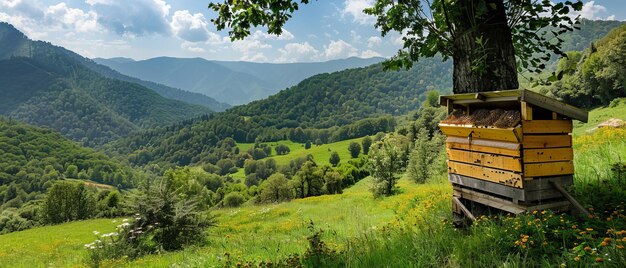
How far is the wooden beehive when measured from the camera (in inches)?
197

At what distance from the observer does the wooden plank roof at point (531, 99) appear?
15.7 ft

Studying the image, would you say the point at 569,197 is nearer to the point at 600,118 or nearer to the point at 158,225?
the point at 158,225

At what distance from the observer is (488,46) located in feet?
18.1

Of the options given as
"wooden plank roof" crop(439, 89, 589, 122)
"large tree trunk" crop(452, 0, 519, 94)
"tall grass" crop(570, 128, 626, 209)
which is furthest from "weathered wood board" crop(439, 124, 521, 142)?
"tall grass" crop(570, 128, 626, 209)

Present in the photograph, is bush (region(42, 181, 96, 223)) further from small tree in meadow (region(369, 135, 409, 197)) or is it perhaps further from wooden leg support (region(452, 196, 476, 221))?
wooden leg support (region(452, 196, 476, 221))

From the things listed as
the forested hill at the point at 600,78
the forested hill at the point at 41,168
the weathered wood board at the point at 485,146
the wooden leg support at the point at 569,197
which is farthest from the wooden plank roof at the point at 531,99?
the forested hill at the point at 41,168

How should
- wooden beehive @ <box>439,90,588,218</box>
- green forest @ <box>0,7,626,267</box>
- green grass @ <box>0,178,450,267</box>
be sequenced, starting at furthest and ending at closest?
1. green grass @ <box>0,178,450,267</box>
2. wooden beehive @ <box>439,90,588,218</box>
3. green forest @ <box>0,7,626,267</box>

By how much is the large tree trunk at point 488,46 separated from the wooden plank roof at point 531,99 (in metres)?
0.32

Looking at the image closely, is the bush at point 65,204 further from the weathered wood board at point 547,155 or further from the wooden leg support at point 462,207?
the weathered wood board at point 547,155

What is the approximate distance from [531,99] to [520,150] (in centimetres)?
77

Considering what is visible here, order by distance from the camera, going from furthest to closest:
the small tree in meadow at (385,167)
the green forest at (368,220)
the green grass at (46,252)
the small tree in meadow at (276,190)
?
1. the small tree in meadow at (276,190)
2. the small tree in meadow at (385,167)
3. the green grass at (46,252)
4. the green forest at (368,220)

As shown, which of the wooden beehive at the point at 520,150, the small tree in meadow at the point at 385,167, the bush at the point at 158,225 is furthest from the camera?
the small tree in meadow at the point at 385,167

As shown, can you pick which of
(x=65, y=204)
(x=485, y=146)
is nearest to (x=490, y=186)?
(x=485, y=146)

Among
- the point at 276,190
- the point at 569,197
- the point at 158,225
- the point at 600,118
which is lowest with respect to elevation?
the point at 276,190
